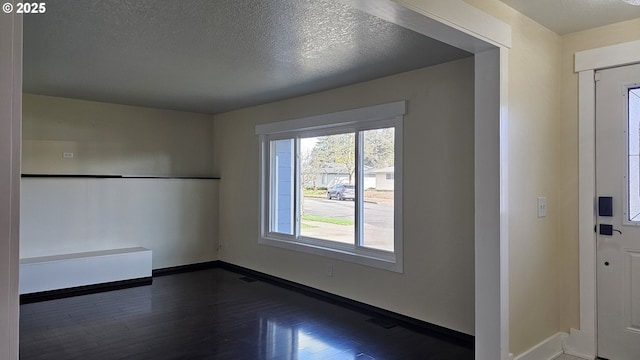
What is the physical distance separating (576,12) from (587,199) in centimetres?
125

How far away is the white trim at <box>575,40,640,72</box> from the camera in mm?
2791

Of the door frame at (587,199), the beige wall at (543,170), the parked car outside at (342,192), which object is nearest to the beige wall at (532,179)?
the beige wall at (543,170)

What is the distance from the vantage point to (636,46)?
9.11 feet

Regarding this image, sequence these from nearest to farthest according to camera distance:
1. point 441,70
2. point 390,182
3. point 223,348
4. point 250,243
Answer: point 223,348, point 441,70, point 390,182, point 250,243

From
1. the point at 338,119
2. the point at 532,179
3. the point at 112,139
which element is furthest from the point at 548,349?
the point at 112,139

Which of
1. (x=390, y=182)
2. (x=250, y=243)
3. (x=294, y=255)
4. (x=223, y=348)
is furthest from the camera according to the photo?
(x=250, y=243)

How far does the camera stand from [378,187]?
14.0 feet

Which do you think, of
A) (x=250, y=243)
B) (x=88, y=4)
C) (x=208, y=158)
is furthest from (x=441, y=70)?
(x=208, y=158)

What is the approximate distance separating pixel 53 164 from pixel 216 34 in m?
3.51

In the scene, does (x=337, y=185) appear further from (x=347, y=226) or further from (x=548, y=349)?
(x=548, y=349)

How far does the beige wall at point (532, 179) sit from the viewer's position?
2.69 m

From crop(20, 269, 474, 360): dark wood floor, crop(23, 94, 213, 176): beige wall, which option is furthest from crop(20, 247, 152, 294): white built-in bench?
crop(23, 94, 213, 176): beige wall

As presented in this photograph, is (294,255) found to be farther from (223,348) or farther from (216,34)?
(216,34)

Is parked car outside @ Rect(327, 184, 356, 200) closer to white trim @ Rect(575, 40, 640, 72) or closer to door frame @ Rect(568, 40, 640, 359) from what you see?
door frame @ Rect(568, 40, 640, 359)
